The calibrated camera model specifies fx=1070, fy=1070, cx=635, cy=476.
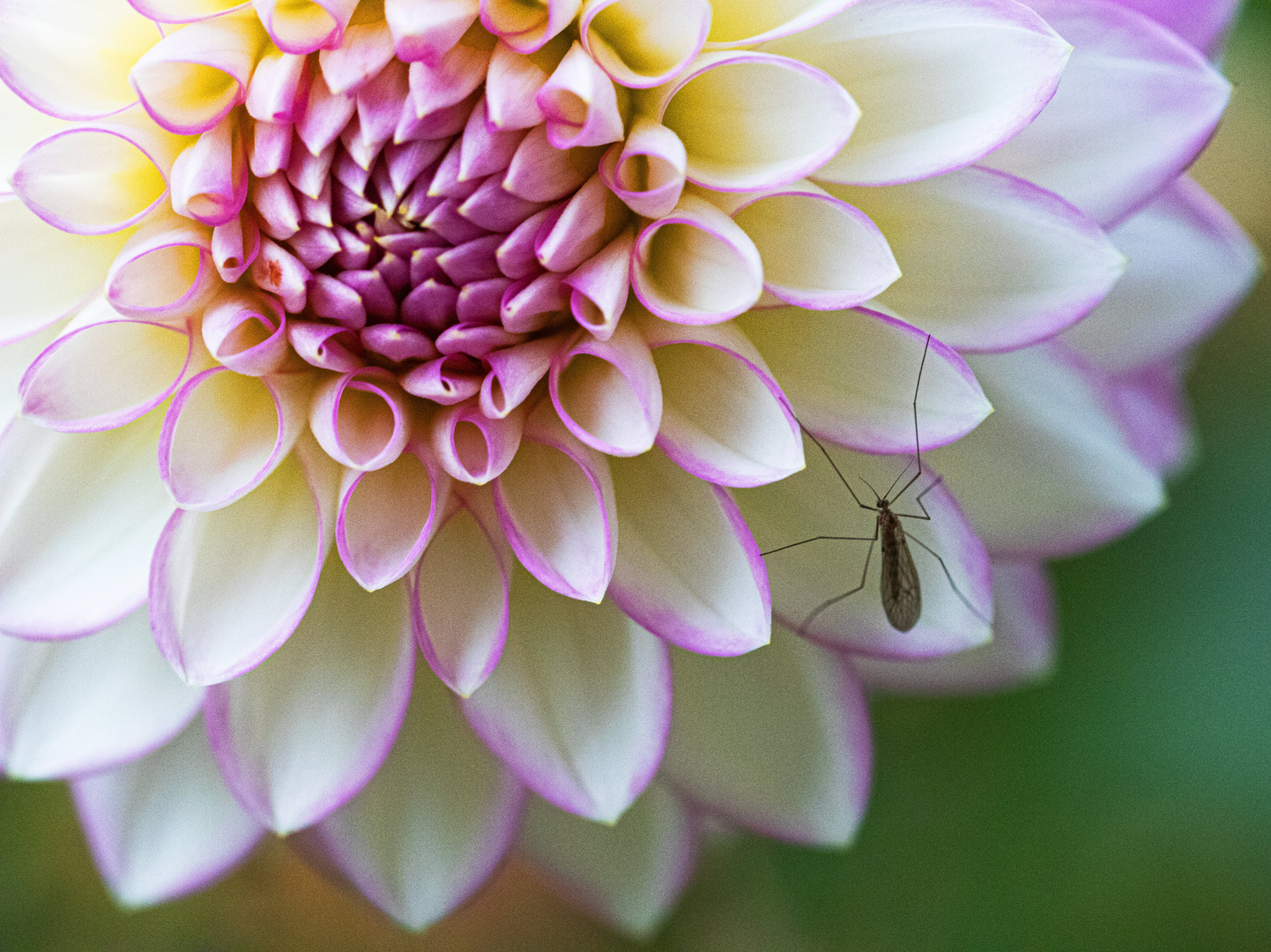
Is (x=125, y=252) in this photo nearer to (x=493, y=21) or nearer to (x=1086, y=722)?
(x=493, y=21)

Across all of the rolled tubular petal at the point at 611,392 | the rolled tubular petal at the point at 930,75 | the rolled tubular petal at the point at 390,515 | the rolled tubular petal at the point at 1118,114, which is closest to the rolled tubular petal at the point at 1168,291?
Answer: the rolled tubular petal at the point at 1118,114

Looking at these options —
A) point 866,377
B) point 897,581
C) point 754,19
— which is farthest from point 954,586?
point 754,19

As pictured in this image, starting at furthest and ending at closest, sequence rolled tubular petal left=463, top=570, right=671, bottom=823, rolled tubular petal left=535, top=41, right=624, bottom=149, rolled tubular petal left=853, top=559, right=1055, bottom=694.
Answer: rolled tubular petal left=853, top=559, right=1055, bottom=694 → rolled tubular petal left=463, top=570, right=671, bottom=823 → rolled tubular petal left=535, top=41, right=624, bottom=149

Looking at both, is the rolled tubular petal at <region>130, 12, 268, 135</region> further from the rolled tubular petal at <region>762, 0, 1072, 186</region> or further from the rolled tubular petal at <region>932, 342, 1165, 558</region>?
the rolled tubular petal at <region>932, 342, 1165, 558</region>

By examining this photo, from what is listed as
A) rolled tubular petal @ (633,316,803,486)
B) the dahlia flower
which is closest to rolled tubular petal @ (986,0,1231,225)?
the dahlia flower

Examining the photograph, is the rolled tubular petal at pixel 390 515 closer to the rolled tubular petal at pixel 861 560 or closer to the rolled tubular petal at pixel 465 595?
the rolled tubular petal at pixel 465 595

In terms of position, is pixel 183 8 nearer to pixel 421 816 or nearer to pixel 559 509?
pixel 559 509

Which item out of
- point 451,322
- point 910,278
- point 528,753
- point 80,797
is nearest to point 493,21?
point 451,322
